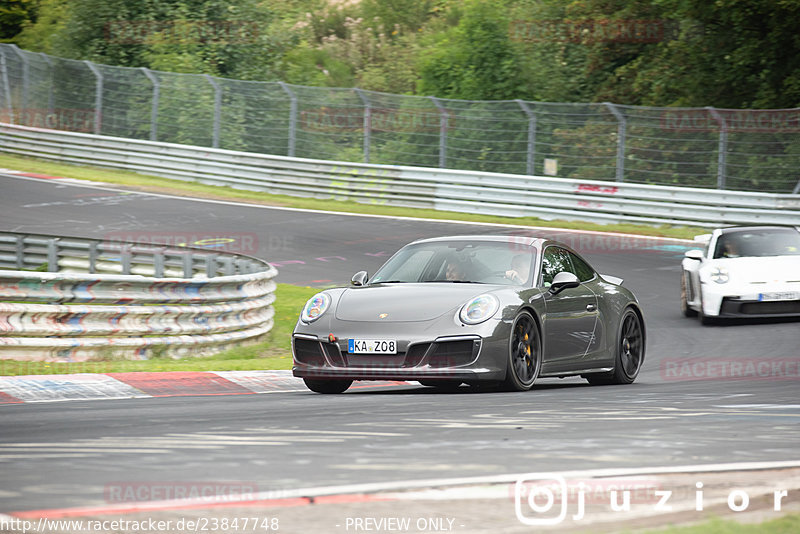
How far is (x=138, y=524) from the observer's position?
3.91 metres

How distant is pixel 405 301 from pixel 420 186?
714 inches

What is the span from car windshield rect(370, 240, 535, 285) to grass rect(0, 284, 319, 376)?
1814 mm

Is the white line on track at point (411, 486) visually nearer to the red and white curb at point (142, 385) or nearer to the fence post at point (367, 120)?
the red and white curb at point (142, 385)

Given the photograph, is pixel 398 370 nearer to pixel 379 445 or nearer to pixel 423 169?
pixel 379 445

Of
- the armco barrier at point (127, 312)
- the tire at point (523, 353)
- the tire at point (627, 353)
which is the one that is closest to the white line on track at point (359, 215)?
the armco barrier at point (127, 312)

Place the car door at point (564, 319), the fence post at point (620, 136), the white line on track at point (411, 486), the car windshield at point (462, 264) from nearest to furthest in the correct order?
the white line on track at point (411, 486)
the car door at point (564, 319)
the car windshield at point (462, 264)
the fence post at point (620, 136)

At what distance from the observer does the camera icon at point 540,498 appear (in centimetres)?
407

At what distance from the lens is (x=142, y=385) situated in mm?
9234

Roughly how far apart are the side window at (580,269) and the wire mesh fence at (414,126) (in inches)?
567

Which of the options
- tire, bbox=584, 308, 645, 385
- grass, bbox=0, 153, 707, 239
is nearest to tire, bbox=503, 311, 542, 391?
tire, bbox=584, 308, 645, 385

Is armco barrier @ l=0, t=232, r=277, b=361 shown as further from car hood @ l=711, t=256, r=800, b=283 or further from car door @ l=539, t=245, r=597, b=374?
car hood @ l=711, t=256, r=800, b=283

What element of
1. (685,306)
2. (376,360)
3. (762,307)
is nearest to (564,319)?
(376,360)

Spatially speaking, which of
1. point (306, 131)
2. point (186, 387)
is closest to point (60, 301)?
Answer: point (186, 387)

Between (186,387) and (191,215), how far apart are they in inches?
610
